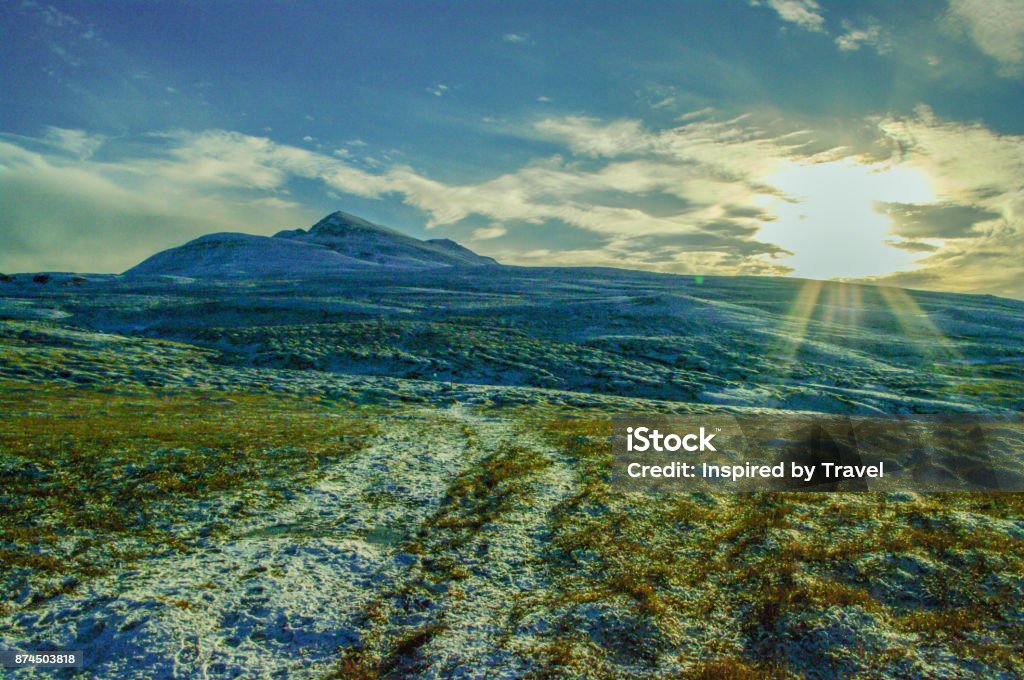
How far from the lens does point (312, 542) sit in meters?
9.33

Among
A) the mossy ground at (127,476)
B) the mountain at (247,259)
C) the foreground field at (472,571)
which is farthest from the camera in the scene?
the mountain at (247,259)

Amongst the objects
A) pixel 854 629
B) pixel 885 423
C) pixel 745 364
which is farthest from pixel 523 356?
pixel 854 629

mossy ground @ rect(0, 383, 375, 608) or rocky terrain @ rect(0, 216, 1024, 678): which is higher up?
mossy ground @ rect(0, 383, 375, 608)

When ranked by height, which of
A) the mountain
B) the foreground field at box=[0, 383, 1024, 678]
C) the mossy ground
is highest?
the mountain

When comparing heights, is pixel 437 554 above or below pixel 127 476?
below

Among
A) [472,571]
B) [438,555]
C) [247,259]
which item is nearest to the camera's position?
[472,571]

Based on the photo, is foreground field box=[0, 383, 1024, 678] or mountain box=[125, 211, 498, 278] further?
mountain box=[125, 211, 498, 278]

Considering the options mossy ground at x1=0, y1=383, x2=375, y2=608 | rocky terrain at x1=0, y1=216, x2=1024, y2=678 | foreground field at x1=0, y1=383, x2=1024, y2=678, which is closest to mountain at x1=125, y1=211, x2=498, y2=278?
mossy ground at x1=0, y1=383, x2=375, y2=608

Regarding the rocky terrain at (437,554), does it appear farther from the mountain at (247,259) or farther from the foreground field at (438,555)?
the mountain at (247,259)

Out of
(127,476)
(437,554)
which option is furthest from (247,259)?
(437,554)

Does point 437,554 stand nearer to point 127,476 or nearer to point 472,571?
point 472,571

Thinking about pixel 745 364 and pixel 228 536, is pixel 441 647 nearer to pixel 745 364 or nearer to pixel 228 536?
pixel 228 536

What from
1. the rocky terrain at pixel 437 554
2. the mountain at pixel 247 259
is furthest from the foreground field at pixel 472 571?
the mountain at pixel 247 259

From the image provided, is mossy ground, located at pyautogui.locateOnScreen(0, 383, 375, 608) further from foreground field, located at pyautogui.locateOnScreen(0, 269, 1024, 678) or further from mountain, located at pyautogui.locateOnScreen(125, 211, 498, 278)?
mountain, located at pyautogui.locateOnScreen(125, 211, 498, 278)
